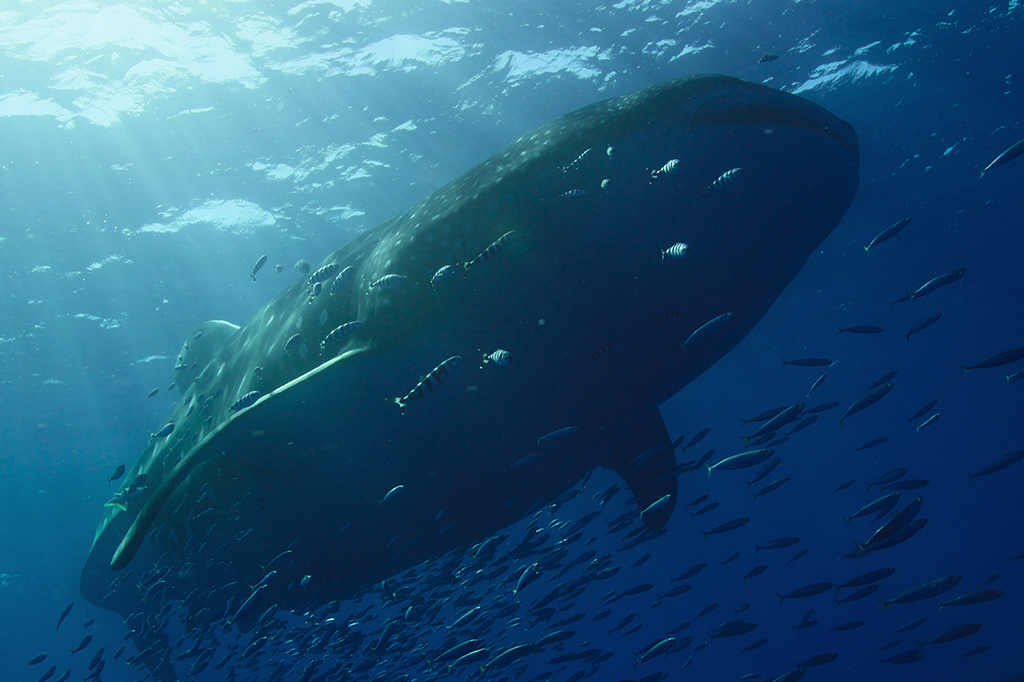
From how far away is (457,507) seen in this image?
5242mm

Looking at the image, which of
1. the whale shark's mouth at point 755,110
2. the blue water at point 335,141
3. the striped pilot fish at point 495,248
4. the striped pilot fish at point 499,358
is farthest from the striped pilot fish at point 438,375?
the blue water at point 335,141

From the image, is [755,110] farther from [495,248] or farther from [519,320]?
[519,320]

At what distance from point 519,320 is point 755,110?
207cm

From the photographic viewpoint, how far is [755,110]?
11.5 feet

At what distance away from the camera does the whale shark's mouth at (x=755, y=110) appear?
3.44 meters

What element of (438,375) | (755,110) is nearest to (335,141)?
(438,375)

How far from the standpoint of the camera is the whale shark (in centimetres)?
359

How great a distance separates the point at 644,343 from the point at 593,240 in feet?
3.23

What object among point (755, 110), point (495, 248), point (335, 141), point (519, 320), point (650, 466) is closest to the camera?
point (755, 110)

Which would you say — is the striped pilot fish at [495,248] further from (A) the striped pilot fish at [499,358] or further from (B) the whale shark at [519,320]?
(A) the striped pilot fish at [499,358]

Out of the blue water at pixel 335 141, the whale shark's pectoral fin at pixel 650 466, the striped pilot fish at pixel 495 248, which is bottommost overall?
the whale shark's pectoral fin at pixel 650 466

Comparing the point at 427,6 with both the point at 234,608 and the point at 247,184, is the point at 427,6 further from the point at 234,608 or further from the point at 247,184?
the point at 234,608

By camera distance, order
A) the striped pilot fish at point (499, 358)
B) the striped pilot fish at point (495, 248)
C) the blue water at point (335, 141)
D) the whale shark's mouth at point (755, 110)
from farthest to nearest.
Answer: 1. the blue water at point (335, 141)
2. the striped pilot fish at point (499, 358)
3. the striped pilot fish at point (495, 248)
4. the whale shark's mouth at point (755, 110)

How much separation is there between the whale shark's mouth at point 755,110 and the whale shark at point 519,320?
15mm
